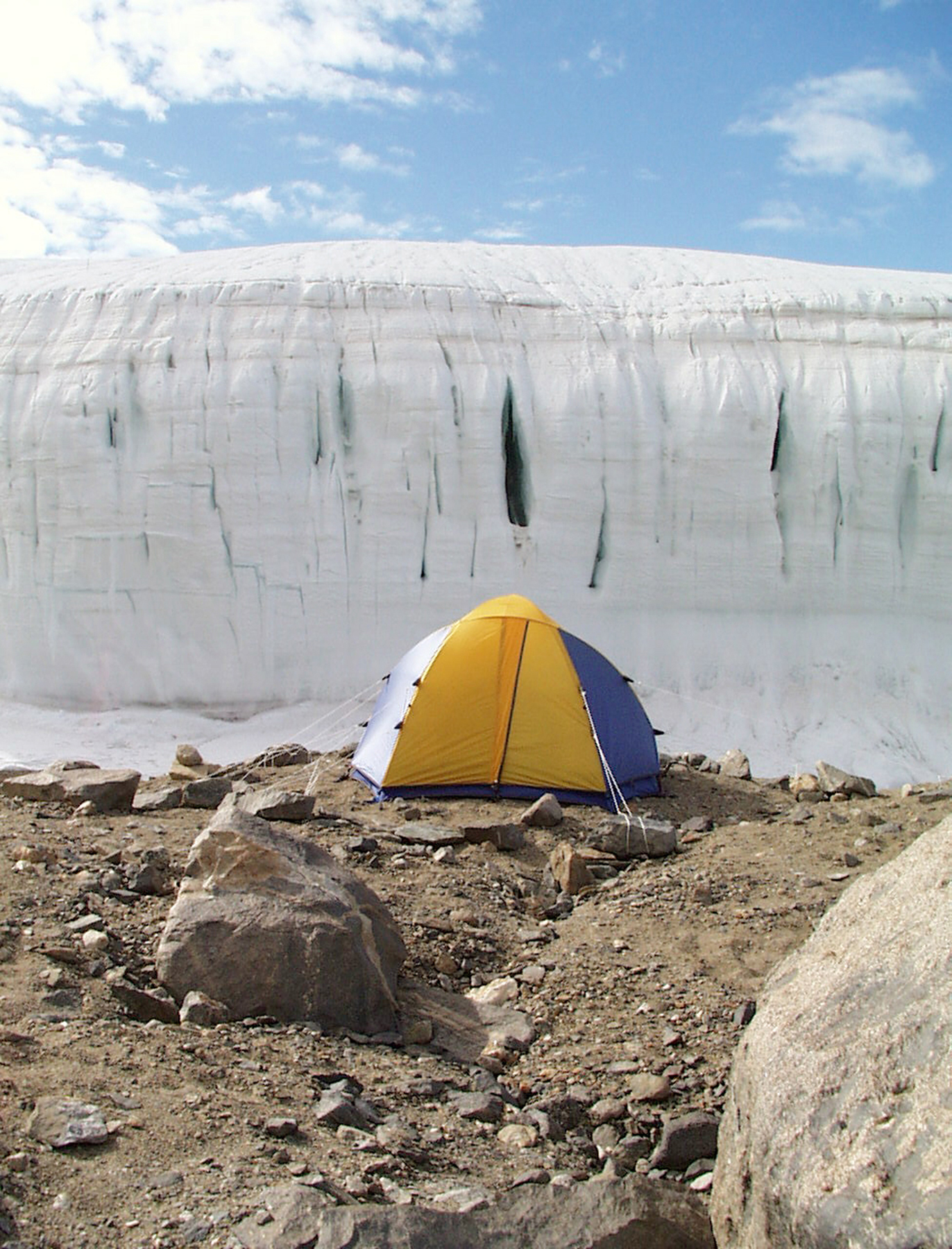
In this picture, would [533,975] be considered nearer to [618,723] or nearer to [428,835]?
[428,835]

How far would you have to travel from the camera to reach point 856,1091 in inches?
86.4

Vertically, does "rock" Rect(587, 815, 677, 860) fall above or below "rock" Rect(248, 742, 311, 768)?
above

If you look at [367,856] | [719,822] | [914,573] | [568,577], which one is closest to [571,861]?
[367,856]

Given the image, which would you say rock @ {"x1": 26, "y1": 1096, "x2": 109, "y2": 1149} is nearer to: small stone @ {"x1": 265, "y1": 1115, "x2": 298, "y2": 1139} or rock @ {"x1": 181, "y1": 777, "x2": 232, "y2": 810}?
small stone @ {"x1": 265, "y1": 1115, "x2": 298, "y2": 1139}

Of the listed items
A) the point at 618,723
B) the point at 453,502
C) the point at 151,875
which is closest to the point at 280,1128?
the point at 151,875

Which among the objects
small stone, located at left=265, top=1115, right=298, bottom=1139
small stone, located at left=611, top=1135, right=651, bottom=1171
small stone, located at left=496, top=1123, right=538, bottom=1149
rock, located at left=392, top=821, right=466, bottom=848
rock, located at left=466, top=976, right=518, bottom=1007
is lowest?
rock, located at left=392, top=821, right=466, bottom=848

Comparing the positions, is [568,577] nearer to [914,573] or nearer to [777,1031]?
[914,573]

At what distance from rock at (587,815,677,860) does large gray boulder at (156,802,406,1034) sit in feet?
7.20

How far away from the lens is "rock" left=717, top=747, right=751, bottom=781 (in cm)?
867

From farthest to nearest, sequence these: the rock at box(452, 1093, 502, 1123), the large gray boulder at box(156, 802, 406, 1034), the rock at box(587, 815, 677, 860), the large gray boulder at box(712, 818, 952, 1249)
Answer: the rock at box(587, 815, 677, 860)
the large gray boulder at box(156, 802, 406, 1034)
the rock at box(452, 1093, 502, 1123)
the large gray boulder at box(712, 818, 952, 1249)

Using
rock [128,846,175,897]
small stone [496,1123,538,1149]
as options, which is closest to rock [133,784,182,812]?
rock [128,846,175,897]

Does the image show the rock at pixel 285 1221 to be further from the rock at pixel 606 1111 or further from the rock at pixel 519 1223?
the rock at pixel 606 1111

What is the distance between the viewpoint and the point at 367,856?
571 cm

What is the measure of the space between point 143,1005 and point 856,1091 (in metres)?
2.28
